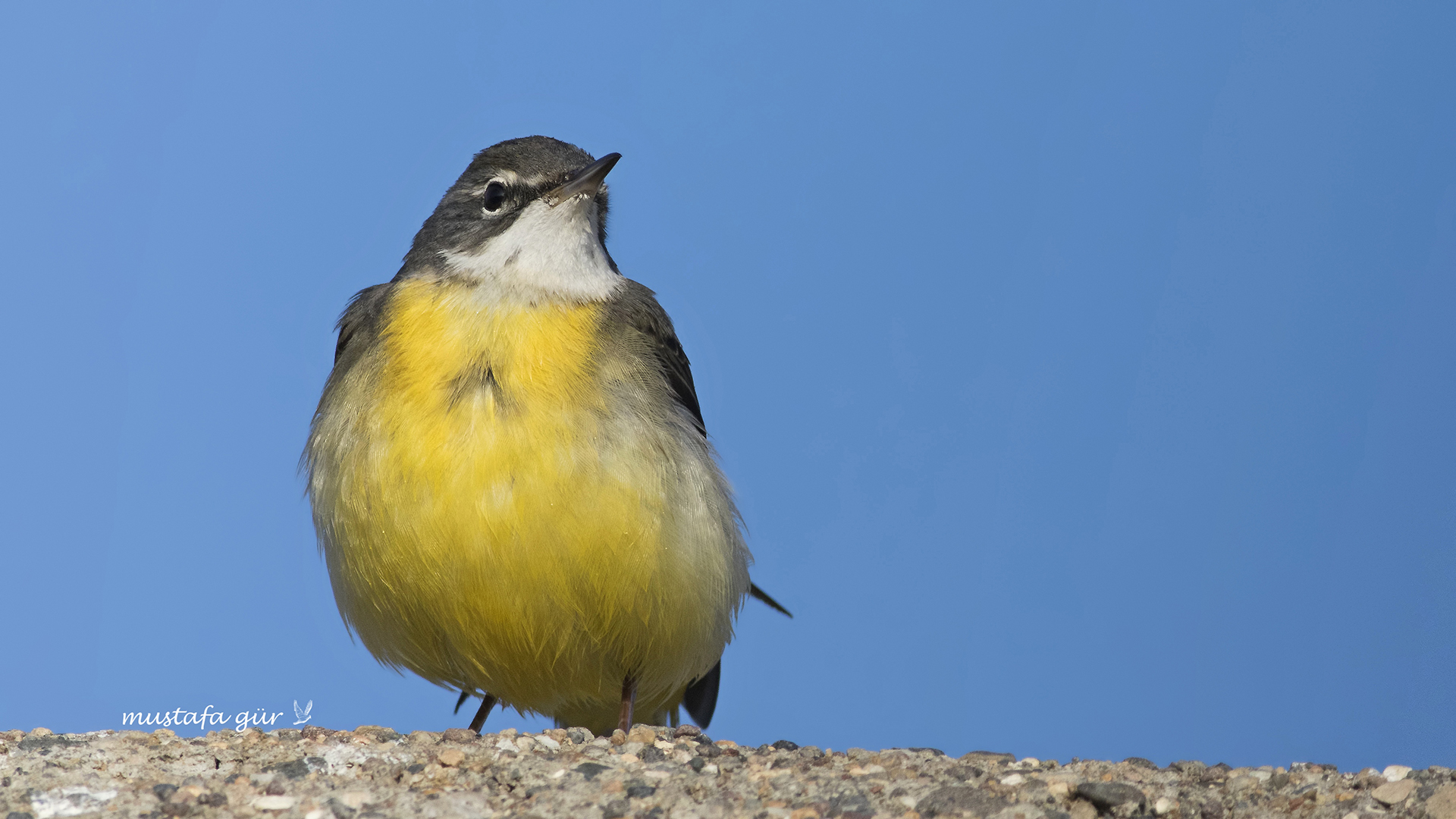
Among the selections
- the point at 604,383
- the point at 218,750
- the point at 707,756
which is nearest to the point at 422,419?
the point at 604,383

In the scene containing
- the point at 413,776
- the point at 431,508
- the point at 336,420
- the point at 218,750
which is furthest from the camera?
the point at 336,420

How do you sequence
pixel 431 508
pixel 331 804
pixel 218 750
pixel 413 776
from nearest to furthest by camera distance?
pixel 331 804 < pixel 413 776 < pixel 218 750 < pixel 431 508

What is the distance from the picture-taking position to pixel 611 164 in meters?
6.61

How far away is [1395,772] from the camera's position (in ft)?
18.7

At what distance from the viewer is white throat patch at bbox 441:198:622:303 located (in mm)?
6391

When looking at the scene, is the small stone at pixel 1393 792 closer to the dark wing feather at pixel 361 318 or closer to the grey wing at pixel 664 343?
the grey wing at pixel 664 343

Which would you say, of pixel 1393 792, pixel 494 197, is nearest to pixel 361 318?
→ pixel 494 197

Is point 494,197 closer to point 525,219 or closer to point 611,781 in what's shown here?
point 525,219

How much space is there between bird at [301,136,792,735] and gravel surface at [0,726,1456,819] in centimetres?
79

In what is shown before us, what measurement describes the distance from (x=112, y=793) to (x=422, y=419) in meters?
2.03

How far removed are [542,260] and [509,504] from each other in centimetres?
137

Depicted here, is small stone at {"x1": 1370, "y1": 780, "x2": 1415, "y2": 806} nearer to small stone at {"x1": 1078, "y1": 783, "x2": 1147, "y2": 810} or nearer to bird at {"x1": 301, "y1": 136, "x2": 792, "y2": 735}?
small stone at {"x1": 1078, "y1": 783, "x2": 1147, "y2": 810}

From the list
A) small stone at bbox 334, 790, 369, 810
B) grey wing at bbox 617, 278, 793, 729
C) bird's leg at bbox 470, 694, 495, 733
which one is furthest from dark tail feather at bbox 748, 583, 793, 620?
small stone at bbox 334, 790, 369, 810

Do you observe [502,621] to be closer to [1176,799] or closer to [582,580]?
[582,580]
